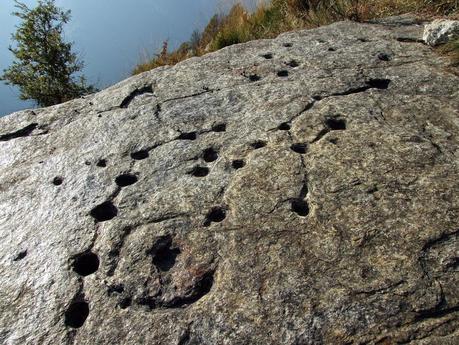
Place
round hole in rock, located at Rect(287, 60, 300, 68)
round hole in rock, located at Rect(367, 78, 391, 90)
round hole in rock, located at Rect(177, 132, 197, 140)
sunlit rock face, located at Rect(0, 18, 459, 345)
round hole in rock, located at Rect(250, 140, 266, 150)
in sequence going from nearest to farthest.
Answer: sunlit rock face, located at Rect(0, 18, 459, 345) → round hole in rock, located at Rect(250, 140, 266, 150) → round hole in rock, located at Rect(177, 132, 197, 140) → round hole in rock, located at Rect(367, 78, 391, 90) → round hole in rock, located at Rect(287, 60, 300, 68)

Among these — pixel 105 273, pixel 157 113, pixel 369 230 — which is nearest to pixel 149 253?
pixel 105 273

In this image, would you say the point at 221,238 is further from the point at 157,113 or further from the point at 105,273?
the point at 157,113

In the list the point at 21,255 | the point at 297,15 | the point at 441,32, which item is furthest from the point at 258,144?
the point at 297,15

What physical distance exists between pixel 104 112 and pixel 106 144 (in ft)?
2.59

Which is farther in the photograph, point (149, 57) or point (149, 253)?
point (149, 57)

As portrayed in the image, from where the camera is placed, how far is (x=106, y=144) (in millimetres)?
5160

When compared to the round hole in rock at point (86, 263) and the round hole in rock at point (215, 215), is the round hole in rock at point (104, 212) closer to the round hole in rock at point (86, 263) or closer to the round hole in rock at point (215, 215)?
the round hole in rock at point (86, 263)

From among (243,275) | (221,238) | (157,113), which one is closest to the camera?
(243,275)

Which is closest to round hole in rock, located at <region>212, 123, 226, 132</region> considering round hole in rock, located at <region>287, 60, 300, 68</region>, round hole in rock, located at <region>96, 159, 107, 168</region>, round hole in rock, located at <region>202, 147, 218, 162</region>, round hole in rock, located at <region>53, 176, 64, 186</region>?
round hole in rock, located at <region>202, 147, 218, 162</region>

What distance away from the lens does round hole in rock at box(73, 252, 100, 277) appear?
384cm

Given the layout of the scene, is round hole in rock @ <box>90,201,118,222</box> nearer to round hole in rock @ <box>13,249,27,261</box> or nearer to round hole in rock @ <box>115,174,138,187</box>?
round hole in rock @ <box>115,174,138,187</box>

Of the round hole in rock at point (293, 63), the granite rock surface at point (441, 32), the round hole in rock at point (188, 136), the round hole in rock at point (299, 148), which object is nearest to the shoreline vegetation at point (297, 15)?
the granite rock surface at point (441, 32)

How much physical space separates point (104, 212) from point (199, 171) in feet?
3.19

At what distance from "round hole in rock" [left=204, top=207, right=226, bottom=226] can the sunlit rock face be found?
1cm
